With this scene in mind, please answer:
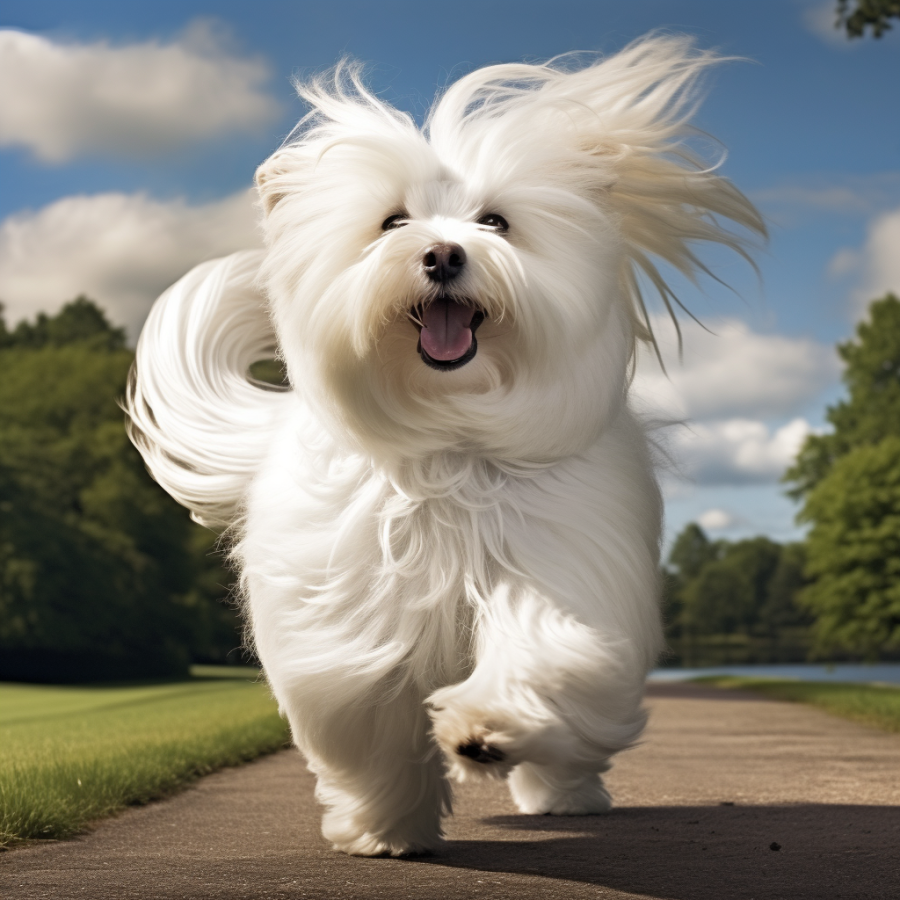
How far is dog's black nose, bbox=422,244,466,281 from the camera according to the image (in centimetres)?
340

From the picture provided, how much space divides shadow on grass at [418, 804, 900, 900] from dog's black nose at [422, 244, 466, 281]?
189 centimetres

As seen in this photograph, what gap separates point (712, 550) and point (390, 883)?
77152 millimetres

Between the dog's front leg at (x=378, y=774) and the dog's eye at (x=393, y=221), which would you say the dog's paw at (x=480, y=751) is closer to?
the dog's front leg at (x=378, y=774)

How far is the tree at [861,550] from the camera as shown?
111 feet

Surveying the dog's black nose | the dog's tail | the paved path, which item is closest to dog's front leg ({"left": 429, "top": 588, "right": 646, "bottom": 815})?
the paved path

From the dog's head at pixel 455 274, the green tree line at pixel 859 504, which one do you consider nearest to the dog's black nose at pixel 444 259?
the dog's head at pixel 455 274

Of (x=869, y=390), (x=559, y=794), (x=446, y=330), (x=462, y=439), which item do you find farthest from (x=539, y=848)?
(x=869, y=390)

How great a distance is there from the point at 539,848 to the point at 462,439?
66.6 inches

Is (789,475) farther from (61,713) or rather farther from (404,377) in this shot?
(404,377)

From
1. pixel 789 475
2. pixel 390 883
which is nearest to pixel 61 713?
pixel 390 883

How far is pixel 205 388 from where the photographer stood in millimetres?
5387

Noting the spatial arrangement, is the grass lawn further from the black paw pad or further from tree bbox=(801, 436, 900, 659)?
tree bbox=(801, 436, 900, 659)

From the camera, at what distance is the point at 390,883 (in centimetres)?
385

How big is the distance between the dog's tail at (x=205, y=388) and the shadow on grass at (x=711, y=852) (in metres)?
1.76
